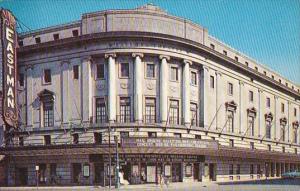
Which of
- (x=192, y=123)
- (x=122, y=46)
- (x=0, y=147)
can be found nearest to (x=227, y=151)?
(x=192, y=123)

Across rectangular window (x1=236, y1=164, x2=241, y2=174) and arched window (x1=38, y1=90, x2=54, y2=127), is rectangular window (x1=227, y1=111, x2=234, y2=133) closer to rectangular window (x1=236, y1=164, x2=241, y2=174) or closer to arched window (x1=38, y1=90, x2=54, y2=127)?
rectangular window (x1=236, y1=164, x2=241, y2=174)

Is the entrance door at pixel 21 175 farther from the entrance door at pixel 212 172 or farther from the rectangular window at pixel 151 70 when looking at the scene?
the entrance door at pixel 212 172

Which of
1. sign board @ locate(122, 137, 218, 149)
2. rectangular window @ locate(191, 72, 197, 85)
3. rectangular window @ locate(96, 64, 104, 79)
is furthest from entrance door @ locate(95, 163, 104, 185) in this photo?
rectangular window @ locate(191, 72, 197, 85)

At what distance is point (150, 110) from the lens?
33.0 meters

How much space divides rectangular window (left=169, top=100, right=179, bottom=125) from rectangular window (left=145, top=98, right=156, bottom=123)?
1.55 m

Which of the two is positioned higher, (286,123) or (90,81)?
(90,81)

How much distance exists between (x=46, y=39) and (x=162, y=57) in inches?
441

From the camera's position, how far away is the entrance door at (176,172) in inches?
1298

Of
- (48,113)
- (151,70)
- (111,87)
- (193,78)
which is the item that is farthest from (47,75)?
(193,78)

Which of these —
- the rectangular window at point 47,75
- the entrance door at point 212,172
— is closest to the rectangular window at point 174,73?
the entrance door at point 212,172

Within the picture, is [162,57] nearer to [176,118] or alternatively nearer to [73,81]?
[176,118]

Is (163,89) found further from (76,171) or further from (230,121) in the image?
(230,121)

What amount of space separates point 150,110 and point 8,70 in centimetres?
1176

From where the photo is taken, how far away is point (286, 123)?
48.8 m
